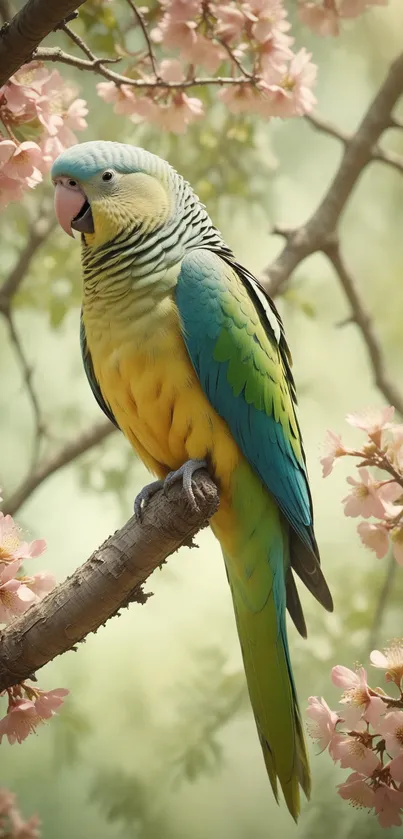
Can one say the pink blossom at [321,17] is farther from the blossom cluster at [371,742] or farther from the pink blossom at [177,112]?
the blossom cluster at [371,742]

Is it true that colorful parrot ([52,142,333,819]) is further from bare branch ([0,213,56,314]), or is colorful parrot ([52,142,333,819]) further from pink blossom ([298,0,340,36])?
bare branch ([0,213,56,314])

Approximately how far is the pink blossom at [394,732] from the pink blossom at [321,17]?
4.16 feet

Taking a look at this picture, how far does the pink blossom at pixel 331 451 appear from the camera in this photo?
1254 millimetres

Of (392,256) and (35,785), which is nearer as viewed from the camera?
(35,785)

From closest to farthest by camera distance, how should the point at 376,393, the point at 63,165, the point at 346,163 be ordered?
the point at 63,165 < the point at 346,163 < the point at 376,393

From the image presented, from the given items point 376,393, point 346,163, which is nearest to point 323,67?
point 346,163

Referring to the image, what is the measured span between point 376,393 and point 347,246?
1.45ft

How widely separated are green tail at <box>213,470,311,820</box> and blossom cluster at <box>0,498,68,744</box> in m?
0.31

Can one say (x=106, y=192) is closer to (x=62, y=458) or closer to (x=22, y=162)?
(x=22, y=162)

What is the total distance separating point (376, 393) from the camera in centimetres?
246

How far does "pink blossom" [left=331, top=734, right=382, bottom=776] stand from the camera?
1.14 metres

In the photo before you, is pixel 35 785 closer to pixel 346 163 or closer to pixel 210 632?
pixel 210 632

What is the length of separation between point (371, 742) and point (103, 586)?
0.41m

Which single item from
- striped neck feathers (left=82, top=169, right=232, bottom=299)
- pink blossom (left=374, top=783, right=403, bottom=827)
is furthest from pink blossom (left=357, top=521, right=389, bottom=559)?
striped neck feathers (left=82, top=169, right=232, bottom=299)
